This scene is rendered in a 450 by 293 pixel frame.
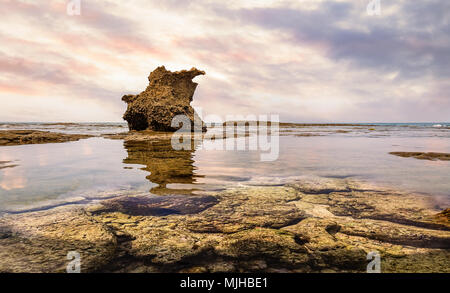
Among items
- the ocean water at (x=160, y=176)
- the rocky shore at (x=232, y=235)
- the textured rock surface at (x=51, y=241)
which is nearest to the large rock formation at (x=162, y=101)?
the ocean water at (x=160, y=176)

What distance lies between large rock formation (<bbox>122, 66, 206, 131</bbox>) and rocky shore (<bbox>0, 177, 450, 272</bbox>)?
14.4 m

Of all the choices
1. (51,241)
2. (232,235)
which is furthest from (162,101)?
(232,235)

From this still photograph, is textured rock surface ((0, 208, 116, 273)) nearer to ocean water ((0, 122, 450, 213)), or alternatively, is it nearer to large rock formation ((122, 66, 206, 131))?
ocean water ((0, 122, 450, 213))

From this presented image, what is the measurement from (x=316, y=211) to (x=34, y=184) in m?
4.17

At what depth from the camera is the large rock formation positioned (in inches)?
666

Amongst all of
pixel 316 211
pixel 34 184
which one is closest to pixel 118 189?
pixel 34 184

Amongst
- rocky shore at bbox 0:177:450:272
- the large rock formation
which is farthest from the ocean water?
the large rock formation

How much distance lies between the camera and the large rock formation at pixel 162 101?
16.9 m

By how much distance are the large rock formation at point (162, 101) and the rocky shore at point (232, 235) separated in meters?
14.4

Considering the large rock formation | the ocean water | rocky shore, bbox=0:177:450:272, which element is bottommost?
rocky shore, bbox=0:177:450:272

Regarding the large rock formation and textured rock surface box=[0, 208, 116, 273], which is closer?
textured rock surface box=[0, 208, 116, 273]

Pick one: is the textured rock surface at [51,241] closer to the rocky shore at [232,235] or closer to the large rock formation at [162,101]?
the rocky shore at [232,235]

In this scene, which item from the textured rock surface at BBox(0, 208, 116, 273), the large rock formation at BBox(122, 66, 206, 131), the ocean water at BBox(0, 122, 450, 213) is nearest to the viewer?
the textured rock surface at BBox(0, 208, 116, 273)
